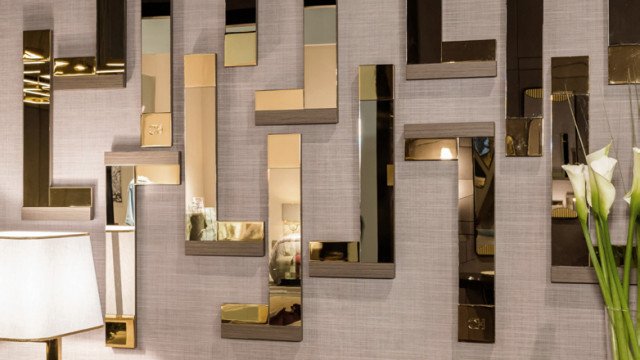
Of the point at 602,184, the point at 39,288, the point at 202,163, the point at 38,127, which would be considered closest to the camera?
the point at 602,184

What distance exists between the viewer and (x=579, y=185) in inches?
57.9

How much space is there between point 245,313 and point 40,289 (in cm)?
53

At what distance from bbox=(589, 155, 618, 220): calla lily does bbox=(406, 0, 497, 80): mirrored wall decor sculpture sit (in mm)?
373

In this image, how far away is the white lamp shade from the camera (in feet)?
5.25

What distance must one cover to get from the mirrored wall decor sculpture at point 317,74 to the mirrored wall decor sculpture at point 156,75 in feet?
1.11

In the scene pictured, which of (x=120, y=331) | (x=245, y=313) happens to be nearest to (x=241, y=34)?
(x=245, y=313)

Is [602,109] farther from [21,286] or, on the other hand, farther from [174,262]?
[21,286]

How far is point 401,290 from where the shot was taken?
1.71 m

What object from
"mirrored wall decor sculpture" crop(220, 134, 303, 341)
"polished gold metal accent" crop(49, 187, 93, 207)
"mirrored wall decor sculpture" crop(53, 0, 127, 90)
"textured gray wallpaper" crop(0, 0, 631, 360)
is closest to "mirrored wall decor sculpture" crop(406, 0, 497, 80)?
"textured gray wallpaper" crop(0, 0, 631, 360)

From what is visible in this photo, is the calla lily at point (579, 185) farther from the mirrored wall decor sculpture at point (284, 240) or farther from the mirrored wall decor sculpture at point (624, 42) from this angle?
the mirrored wall decor sculpture at point (284, 240)

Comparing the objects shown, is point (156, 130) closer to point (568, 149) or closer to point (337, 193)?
point (337, 193)

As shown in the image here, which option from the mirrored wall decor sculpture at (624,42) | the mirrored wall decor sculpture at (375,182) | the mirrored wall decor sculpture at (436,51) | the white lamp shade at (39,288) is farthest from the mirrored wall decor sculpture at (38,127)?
the mirrored wall decor sculpture at (624,42)

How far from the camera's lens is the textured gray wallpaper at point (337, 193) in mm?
1644

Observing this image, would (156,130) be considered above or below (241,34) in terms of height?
below
